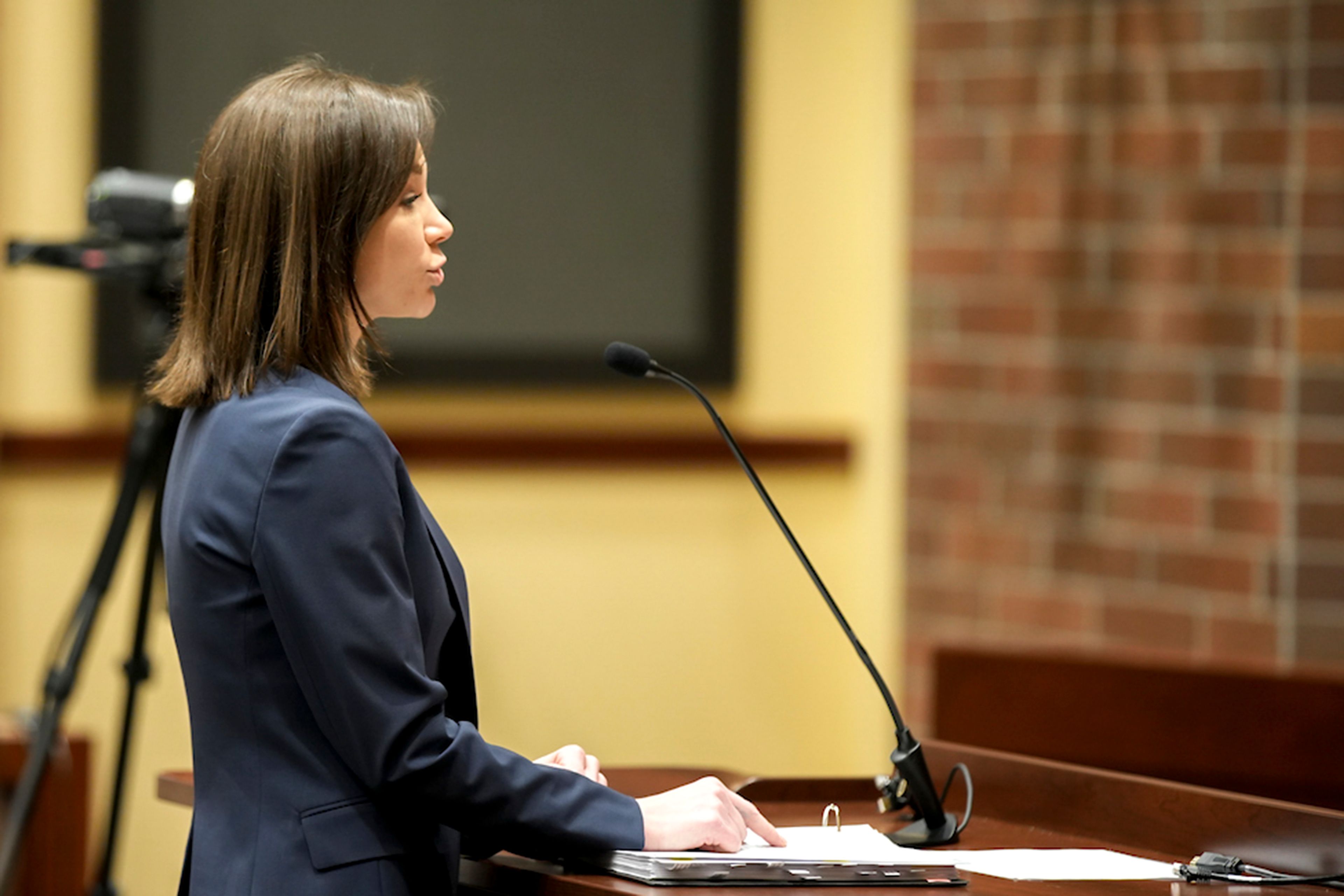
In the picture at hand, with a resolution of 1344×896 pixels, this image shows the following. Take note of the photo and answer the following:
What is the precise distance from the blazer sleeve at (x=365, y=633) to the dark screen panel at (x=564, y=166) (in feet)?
7.48

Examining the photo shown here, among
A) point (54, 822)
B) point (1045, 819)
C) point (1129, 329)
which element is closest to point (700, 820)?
point (1045, 819)

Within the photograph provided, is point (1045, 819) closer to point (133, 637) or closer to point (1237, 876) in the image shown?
point (1237, 876)

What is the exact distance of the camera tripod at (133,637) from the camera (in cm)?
232

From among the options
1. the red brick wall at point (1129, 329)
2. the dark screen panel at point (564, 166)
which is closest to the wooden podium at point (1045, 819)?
the red brick wall at point (1129, 329)

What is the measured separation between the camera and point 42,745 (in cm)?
234

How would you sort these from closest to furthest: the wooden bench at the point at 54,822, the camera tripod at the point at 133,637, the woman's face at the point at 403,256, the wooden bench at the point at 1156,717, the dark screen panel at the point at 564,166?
the woman's face at the point at 403,256 < the camera tripod at the point at 133,637 < the wooden bench at the point at 1156,717 < the wooden bench at the point at 54,822 < the dark screen panel at the point at 564,166

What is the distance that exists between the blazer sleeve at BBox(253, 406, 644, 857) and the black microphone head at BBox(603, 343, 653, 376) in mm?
328

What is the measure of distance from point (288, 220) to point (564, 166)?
245cm

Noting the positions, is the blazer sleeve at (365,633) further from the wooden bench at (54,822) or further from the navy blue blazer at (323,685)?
the wooden bench at (54,822)

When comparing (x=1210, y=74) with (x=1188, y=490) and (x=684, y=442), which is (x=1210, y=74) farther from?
(x=684, y=442)

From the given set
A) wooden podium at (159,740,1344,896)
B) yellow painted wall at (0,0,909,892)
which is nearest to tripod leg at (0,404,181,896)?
wooden podium at (159,740,1344,896)

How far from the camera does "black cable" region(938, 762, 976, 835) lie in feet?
4.90

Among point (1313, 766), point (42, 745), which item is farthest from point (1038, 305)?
point (42, 745)

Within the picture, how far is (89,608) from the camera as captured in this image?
7.74 feet
